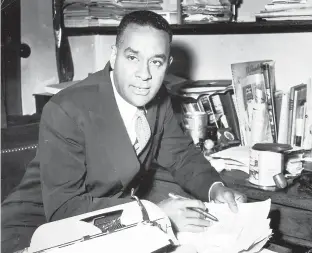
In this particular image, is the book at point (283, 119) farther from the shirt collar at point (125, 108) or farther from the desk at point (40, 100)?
the desk at point (40, 100)

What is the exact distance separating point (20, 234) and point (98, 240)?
2.33ft

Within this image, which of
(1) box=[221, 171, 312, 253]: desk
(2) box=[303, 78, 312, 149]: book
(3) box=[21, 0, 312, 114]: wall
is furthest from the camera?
(3) box=[21, 0, 312, 114]: wall

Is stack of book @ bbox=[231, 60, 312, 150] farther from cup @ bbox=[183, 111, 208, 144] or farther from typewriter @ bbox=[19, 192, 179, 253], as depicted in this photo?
typewriter @ bbox=[19, 192, 179, 253]

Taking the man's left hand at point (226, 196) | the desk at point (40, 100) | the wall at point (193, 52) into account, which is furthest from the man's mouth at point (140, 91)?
the desk at point (40, 100)

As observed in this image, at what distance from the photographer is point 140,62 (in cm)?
131

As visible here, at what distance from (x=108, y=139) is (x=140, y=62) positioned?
28cm

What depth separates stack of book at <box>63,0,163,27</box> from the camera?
1975 mm

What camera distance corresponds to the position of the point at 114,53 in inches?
56.2

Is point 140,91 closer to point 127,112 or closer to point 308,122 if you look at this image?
point 127,112

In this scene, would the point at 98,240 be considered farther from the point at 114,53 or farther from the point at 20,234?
the point at 114,53

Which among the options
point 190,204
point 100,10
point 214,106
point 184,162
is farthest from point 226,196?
point 100,10

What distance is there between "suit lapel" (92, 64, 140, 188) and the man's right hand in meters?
0.32

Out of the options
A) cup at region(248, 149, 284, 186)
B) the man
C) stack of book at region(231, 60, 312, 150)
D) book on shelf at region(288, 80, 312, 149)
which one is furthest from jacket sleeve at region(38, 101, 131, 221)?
book on shelf at region(288, 80, 312, 149)

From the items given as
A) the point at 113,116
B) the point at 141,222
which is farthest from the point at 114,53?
the point at 141,222
